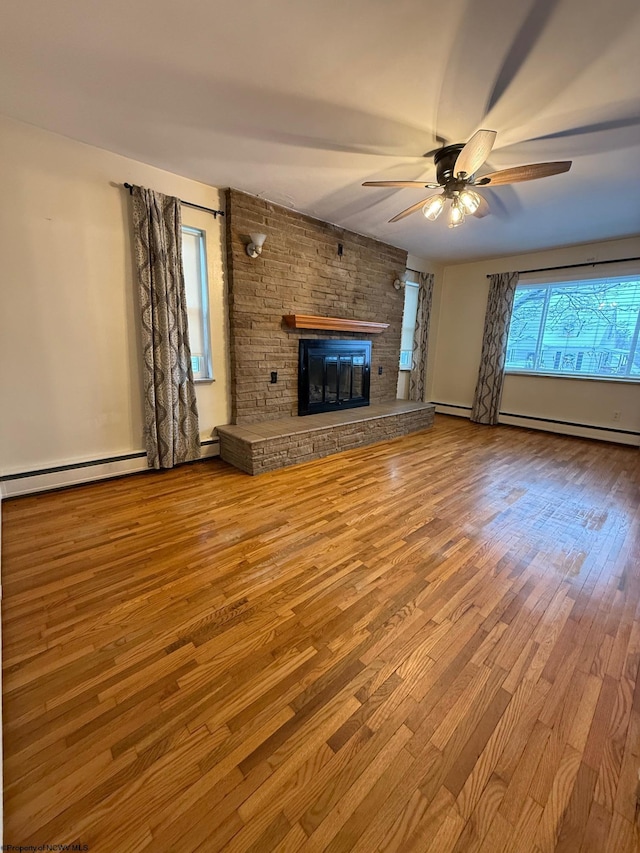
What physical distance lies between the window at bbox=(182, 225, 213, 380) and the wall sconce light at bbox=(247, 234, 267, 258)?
42cm

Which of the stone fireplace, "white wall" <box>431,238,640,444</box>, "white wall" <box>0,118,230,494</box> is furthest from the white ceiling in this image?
"white wall" <box>431,238,640,444</box>

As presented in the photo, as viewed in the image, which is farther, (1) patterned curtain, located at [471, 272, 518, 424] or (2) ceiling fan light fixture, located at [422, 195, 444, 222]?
(1) patterned curtain, located at [471, 272, 518, 424]

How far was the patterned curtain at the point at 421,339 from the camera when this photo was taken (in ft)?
18.5

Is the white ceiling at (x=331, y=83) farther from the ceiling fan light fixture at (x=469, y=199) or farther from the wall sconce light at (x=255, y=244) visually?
the wall sconce light at (x=255, y=244)

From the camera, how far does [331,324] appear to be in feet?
13.0

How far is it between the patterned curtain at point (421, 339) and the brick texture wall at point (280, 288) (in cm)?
131

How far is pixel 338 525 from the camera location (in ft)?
7.70

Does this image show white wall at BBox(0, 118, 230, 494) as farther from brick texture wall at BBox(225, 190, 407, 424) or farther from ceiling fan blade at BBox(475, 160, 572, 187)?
ceiling fan blade at BBox(475, 160, 572, 187)

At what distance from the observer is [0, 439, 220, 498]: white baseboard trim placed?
8.35ft

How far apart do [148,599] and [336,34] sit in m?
2.76

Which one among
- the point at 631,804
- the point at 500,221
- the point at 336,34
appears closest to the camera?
the point at 631,804

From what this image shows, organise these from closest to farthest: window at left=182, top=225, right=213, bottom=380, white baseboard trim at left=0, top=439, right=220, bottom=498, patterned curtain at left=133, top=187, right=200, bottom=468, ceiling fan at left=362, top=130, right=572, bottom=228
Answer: ceiling fan at left=362, top=130, right=572, bottom=228 < white baseboard trim at left=0, top=439, right=220, bottom=498 < patterned curtain at left=133, top=187, right=200, bottom=468 < window at left=182, top=225, right=213, bottom=380

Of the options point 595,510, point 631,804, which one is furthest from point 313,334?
point 631,804

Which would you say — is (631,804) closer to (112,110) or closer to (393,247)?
(112,110)
